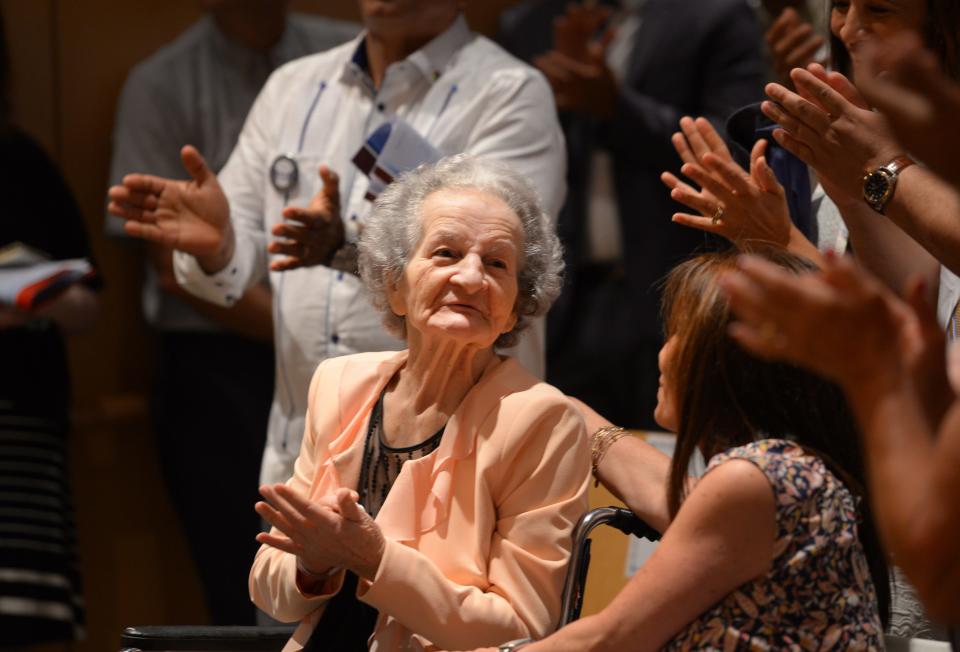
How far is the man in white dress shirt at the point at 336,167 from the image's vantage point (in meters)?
3.03

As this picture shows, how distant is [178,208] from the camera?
3.03m

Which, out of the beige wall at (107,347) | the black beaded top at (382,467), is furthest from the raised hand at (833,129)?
the beige wall at (107,347)

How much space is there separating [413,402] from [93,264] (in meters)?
1.92

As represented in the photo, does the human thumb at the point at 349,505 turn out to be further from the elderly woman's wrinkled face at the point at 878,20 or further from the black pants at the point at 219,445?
the black pants at the point at 219,445

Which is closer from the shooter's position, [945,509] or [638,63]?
[945,509]

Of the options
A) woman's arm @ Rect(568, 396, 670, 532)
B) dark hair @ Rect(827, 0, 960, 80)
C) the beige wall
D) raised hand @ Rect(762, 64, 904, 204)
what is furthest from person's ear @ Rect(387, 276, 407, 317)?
the beige wall

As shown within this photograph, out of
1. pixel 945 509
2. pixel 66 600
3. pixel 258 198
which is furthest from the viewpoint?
pixel 66 600

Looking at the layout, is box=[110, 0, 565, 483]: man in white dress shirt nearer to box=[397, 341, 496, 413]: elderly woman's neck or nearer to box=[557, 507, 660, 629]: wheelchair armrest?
box=[397, 341, 496, 413]: elderly woman's neck

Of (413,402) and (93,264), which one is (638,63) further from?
(413,402)

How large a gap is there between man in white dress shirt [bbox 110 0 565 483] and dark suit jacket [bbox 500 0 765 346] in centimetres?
82

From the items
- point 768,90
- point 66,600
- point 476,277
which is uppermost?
point 768,90

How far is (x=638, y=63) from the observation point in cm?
412

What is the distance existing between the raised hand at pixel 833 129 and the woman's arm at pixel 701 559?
2.20 ft

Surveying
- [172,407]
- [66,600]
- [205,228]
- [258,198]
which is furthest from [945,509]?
[172,407]
